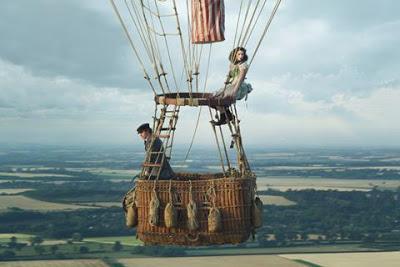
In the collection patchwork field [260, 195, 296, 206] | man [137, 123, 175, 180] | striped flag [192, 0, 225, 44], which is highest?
striped flag [192, 0, 225, 44]

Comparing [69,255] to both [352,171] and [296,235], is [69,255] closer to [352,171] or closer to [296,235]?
[296,235]

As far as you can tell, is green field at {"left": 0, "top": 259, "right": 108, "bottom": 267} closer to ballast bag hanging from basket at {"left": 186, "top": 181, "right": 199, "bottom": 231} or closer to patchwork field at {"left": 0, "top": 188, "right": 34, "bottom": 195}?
ballast bag hanging from basket at {"left": 186, "top": 181, "right": 199, "bottom": 231}

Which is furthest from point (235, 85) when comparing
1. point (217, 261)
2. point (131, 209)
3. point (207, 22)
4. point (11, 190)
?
point (11, 190)

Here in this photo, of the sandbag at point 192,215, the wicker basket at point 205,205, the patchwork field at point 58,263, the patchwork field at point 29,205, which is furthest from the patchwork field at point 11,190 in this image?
the sandbag at point 192,215

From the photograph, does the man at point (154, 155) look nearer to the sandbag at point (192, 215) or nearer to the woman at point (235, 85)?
the sandbag at point (192, 215)

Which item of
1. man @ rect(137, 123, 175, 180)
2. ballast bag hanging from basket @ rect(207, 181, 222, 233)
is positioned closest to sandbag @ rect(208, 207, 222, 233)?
ballast bag hanging from basket @ rect(207, 181, 222, 233)

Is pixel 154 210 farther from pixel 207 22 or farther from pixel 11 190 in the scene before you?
pixel 11 190

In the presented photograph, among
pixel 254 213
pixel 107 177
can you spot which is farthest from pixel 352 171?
pixel 254 213
